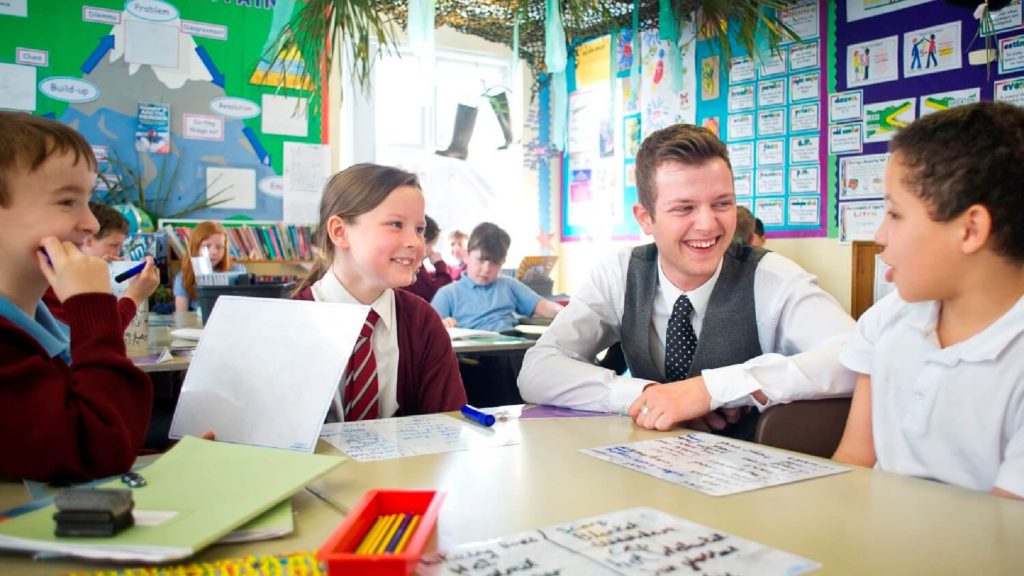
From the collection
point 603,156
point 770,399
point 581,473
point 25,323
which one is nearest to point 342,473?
point 581,473

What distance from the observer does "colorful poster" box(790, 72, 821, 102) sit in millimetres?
4617

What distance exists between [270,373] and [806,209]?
13.8 feet

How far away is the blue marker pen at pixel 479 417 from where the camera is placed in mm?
1244

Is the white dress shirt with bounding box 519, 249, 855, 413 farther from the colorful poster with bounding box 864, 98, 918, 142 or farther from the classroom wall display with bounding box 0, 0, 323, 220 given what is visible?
the classroom wall display with bounding box 0, 0, 323, 220

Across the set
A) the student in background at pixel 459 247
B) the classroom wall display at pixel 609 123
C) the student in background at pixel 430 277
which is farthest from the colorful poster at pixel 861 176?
the student in background at pixel 459 247

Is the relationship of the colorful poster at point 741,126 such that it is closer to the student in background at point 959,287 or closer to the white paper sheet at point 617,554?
the student in background at point 959,287

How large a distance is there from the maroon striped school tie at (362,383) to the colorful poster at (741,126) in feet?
13.4

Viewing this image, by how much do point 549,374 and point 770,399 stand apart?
41cm

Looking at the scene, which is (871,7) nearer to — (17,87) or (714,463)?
(714,463)

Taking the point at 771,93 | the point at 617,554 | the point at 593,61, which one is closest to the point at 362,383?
the point at 617,554

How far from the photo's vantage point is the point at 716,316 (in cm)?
161

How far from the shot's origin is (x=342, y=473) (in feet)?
3.18

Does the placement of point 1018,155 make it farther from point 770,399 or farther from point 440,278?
point 440,278

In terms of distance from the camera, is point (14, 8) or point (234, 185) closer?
point (14, 8)
